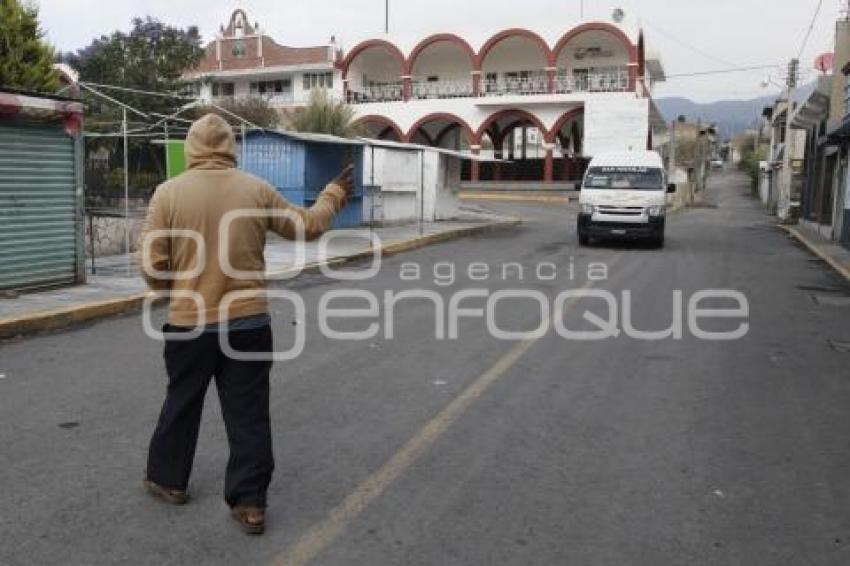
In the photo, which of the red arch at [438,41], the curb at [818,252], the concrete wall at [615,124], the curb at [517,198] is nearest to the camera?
the curb at [818,252]

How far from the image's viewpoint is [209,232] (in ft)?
12.0

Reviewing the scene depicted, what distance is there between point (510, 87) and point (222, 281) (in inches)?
1793

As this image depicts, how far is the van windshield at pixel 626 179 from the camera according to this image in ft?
62.8

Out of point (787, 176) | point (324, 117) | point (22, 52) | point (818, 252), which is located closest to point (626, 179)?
point (818, 252)

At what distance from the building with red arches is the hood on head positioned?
1489 inches

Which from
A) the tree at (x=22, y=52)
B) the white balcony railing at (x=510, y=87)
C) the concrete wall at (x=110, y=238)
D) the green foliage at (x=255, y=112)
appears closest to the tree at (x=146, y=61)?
the green foliage at (x=255, y=112)

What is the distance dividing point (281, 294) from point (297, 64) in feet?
141

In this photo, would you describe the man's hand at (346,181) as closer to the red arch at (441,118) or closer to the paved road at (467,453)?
the paved road at (467,453)

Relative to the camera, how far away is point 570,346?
7.96m

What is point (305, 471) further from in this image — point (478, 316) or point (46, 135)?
point (46, 135)

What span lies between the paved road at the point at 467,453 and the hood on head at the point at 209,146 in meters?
1.64

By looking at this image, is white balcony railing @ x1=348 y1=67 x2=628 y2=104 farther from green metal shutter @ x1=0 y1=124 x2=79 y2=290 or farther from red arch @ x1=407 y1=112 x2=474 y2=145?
A: green metal shutter @ x1=0 y1=124 x2=79 y2=290

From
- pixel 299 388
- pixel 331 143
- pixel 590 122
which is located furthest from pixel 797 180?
pixel 299 388

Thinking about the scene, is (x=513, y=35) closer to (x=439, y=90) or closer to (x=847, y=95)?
(x=439, y=90)
